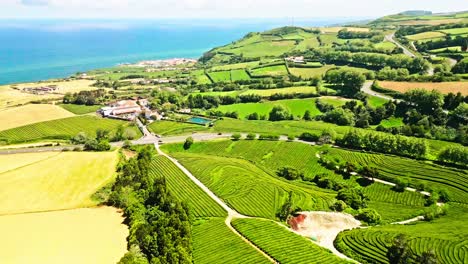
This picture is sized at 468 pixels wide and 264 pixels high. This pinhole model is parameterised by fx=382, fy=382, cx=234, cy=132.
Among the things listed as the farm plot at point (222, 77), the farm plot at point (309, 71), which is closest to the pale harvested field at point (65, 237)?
the farm plot at point (222, 77)

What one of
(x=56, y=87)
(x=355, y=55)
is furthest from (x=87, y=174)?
(x=355, y=55)

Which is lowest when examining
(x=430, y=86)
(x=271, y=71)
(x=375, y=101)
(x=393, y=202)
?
(x=393, y=202)

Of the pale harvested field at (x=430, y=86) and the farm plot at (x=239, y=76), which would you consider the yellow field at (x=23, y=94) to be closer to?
the farm plot at (x=239, y=76)

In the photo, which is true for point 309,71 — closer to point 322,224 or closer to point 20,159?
point 322,224

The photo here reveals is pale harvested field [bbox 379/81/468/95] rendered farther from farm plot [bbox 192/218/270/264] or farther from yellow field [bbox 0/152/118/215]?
yellow field [bbox 0/152/118/215]

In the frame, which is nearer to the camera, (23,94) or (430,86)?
(430,86)

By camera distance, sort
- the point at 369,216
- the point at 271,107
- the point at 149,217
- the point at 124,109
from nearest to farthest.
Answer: the point at 149,217 → the point at 369,216 → the point at 271,107 → the point at 124,109

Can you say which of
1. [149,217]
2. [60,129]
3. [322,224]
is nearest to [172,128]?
[60,129]
